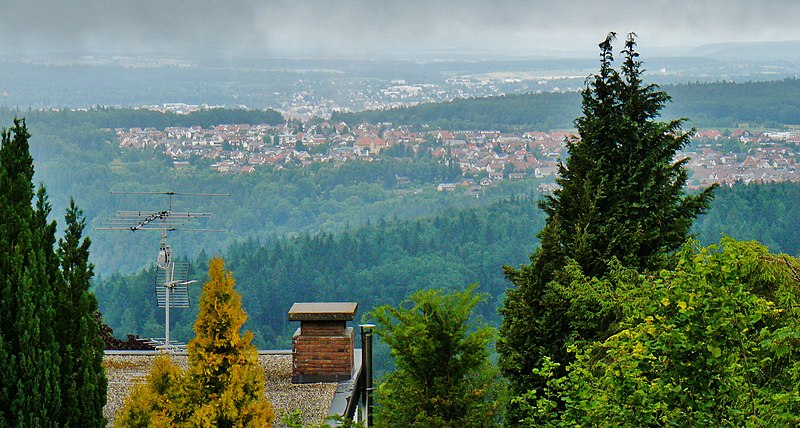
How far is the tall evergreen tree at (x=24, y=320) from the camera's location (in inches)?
267

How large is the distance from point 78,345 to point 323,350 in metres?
3.41

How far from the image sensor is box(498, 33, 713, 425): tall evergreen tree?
32.7 feet

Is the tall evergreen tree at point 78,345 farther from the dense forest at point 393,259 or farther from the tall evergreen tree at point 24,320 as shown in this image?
the dense forest at point 393,259

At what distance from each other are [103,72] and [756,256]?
5026 inches

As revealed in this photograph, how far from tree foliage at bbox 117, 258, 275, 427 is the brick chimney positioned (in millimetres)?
3223

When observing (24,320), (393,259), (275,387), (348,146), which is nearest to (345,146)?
(348,146)

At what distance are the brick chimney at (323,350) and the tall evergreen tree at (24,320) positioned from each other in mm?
3483

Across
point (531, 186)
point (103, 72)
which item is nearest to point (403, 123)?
point (531, 186)

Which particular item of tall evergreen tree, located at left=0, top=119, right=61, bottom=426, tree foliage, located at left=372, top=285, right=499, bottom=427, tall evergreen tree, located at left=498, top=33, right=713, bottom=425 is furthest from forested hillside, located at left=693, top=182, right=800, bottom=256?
tall evergreen tree, located at left=0, top=119, right=61, bottom=426

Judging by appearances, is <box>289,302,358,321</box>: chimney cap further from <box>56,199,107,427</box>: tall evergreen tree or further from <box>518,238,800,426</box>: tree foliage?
<box>518,238,800,426</box>: tree foliage

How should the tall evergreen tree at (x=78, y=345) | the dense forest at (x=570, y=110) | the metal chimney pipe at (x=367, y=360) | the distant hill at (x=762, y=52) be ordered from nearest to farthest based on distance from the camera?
1. the tall evergreen tree at (x=78, y=345)
2. the metal chimney pipe at (x=367, y=360)
3. the dense forest at (x=570, y=110)
4. the distant hill at (x=762, y=52)

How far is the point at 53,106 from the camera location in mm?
106312

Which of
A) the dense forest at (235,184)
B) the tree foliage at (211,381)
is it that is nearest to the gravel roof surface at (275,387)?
the tree foliage at (211,381)

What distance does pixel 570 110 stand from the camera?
285 ft
